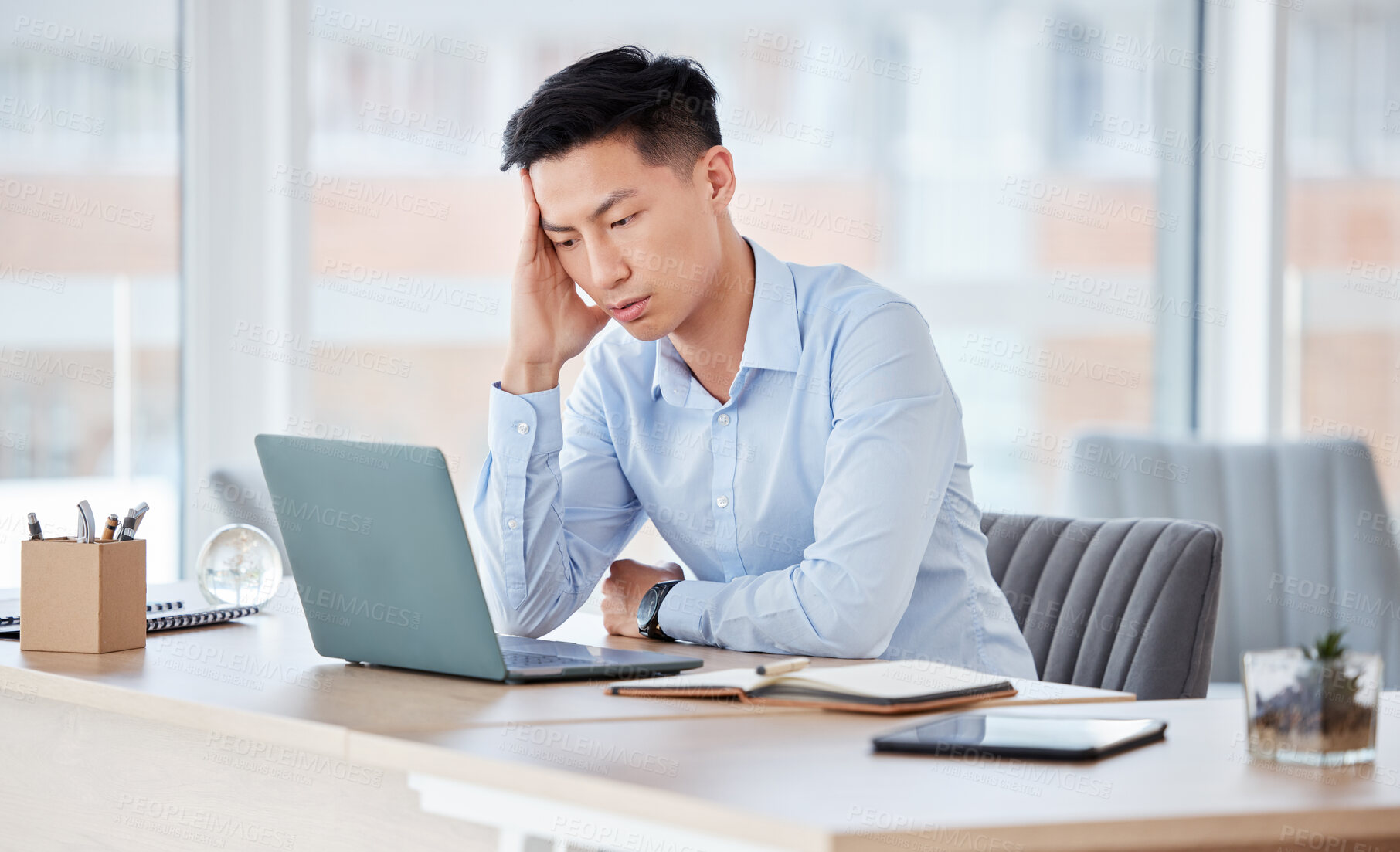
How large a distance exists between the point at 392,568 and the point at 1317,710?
2.56 feet

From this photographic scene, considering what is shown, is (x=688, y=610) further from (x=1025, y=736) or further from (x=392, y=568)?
(x=1025, y=736)

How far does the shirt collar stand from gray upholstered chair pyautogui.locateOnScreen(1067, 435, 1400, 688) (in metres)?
1.59

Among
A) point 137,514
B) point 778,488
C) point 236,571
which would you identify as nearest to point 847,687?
point 778,488

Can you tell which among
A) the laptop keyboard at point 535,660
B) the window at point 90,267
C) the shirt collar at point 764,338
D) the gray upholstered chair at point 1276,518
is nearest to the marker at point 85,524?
the laptop keyboard at point 535,660

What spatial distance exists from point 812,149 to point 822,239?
229 mm

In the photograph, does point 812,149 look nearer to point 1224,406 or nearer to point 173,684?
point 1224,406

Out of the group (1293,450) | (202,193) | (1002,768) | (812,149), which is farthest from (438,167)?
(1002,768)

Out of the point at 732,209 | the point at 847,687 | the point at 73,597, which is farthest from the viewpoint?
the point at 732,209

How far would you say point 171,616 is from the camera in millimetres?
1586

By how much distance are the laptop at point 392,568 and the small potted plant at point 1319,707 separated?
554mm

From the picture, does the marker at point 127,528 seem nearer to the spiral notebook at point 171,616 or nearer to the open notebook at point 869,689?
the spiral notebook at point 171,616

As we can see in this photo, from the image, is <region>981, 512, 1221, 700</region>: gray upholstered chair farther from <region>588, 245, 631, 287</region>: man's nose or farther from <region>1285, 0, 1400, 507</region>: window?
<region>1285, 0, 1400, 507</region>: window

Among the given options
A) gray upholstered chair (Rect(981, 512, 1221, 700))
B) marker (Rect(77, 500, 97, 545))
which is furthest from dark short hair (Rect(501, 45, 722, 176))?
gray upholstered chair (Rect(981, 512, 1221, 700))

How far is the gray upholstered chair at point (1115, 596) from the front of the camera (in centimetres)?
181
